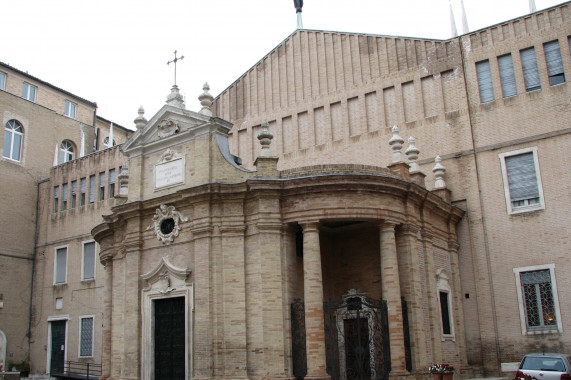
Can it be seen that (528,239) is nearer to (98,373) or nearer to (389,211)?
(389,211)

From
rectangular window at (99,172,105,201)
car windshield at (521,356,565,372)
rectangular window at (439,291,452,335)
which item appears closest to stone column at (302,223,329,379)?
rectangular window at (439,291,452,335)

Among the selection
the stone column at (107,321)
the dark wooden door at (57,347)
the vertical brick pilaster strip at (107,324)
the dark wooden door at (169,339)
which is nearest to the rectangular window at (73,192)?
the dark wooden door at (57,347)

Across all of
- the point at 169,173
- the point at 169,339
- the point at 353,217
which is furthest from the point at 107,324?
the point at 353,217

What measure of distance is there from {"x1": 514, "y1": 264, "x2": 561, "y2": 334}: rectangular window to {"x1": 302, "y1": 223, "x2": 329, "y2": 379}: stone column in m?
8.14

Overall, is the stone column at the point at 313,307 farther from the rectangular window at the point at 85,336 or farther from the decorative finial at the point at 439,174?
the rectangular window at the point at 85,336

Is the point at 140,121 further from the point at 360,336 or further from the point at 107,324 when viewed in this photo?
the point at 360,336

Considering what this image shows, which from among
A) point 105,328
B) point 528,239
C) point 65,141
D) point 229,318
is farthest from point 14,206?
point 528,239

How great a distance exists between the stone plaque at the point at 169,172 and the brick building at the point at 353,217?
6 centimetres

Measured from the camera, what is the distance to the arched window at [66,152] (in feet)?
125

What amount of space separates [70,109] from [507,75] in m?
29.3

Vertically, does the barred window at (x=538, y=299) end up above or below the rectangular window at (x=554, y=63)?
below

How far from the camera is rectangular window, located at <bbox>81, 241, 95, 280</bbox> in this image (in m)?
32.4

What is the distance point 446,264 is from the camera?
21500mm

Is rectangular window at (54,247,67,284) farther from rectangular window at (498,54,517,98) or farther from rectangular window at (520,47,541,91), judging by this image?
rectangular window at (520,47,541,91)
